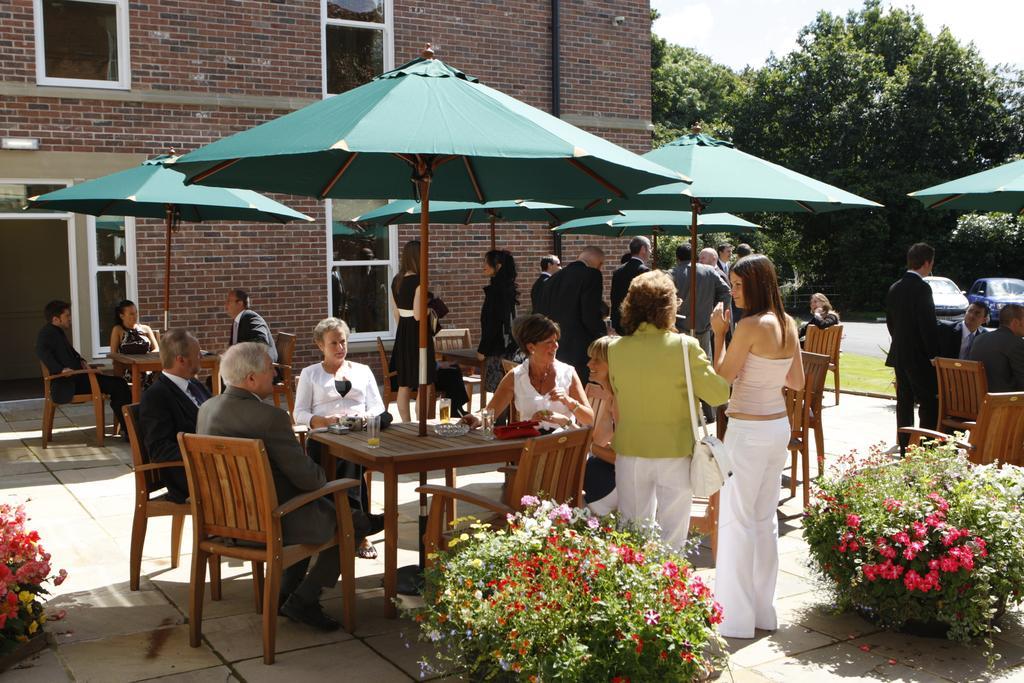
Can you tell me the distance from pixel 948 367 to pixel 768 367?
136 inches

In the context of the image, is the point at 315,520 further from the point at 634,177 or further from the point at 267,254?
the point at 267,254

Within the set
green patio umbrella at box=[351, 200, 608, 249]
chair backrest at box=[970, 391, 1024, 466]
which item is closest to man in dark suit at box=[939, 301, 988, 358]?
chair backrest at box=[970, 391, 1024, 466]

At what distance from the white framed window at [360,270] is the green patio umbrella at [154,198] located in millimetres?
3427

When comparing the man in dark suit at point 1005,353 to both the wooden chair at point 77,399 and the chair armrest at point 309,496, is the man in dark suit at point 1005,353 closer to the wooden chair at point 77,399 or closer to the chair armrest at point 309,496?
the chair armrest at point 309,496

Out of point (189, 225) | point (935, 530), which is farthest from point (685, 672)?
point (189, 225)

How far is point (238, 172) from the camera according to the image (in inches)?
214

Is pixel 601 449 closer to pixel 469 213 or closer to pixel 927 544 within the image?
pixel 927 544

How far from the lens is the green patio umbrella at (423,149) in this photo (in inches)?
175

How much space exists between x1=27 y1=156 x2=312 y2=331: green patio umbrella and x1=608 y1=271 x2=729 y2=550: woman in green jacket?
4.70 meters

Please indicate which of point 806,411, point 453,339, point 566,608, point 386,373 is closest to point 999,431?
point 806,411

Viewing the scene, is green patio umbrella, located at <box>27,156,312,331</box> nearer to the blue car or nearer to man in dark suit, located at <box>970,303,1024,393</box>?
man in dark suit, located at <box>970,303,1024,393</box>

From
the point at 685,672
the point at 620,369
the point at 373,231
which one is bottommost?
the point at 685,672

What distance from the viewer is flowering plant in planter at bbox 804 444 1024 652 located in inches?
175

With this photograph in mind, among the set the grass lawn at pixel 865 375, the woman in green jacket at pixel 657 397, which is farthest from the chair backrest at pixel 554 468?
the grass lawn at pixel 865 375
